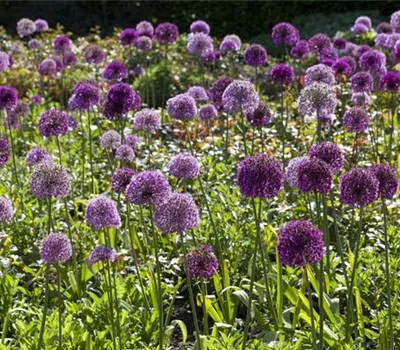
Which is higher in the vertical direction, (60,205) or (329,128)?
(329,128)

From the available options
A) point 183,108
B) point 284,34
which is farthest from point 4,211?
point 284,34

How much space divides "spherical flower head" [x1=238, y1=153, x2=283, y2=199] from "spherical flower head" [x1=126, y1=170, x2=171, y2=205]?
50 cm

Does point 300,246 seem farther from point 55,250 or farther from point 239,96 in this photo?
point 239,96

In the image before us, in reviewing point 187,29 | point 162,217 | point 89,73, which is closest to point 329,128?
point 162,217

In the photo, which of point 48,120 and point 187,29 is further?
point 187,29

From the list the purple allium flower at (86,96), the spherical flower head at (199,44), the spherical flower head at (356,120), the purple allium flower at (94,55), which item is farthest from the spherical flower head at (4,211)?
the spherical flower head at (199,44)

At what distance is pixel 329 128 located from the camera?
19.2 feet

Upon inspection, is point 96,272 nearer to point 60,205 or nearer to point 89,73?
point 60,205

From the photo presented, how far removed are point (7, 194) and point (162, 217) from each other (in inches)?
108

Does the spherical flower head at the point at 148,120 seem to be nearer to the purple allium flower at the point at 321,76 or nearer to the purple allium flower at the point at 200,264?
the purple allium flower at the point at 321,76

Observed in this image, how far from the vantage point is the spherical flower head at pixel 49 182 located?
9.98 ft

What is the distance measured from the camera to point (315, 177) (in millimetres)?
2682

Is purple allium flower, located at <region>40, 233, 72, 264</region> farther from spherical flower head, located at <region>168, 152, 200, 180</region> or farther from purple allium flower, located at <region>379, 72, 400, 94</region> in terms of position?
purple allium flower, located at <region>379, 72, 400, 94</region>

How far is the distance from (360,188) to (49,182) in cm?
129
